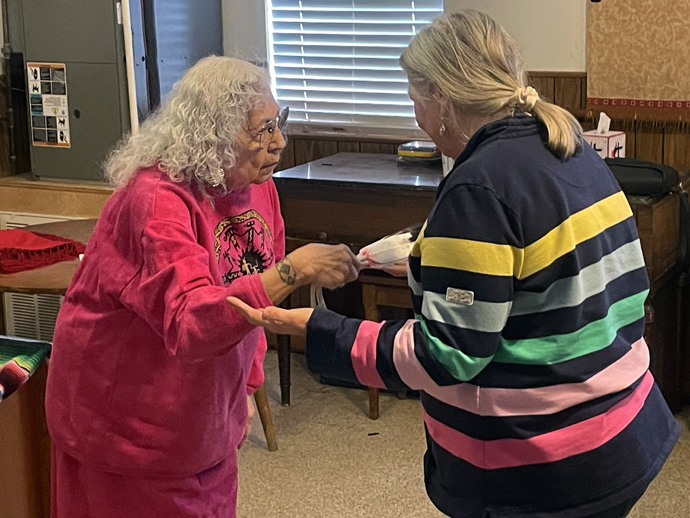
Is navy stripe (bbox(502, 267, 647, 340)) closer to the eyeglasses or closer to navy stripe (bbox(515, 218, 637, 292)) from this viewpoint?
navy stripe (bbox(515, 218, 637, 292))

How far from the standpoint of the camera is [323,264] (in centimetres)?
165

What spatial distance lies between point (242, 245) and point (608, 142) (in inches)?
68.0

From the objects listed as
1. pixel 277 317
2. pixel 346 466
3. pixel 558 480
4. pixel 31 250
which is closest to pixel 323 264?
pixel 277 317

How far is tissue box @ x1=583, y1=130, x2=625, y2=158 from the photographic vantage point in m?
3.15

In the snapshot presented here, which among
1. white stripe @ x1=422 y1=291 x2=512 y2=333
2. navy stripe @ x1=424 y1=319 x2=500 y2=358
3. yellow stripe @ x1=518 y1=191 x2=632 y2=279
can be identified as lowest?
navy stripe @ x1=424 y1=319 x2=500 y2=358

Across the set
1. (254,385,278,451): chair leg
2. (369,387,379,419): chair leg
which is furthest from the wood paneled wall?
(254,385,278,451): chair leg

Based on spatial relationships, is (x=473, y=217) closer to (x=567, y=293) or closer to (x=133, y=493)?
(x=567, y=293)

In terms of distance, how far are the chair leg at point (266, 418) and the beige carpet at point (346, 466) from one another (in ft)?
0.11

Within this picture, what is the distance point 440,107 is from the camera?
151 centimetres

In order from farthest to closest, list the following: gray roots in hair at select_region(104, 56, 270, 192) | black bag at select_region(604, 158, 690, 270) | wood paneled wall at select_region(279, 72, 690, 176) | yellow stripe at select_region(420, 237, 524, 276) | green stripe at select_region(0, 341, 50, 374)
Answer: wood paneled wall at select_region(279, 72, 690, 176), black bag at select_region(604, 158, 690, 270), green stripe at select_region(0, 341, 50, 374), gray roots in hair at select_region(104, 56, 270, 192), yellow stripe at select_region(420, 237, 524, 276)

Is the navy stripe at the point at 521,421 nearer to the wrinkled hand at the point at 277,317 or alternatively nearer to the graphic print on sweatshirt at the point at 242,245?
the wrinkled hand at the point at 277,317

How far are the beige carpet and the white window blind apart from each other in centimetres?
120

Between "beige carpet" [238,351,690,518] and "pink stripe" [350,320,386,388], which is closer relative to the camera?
"pink stripe" [350,320,386,388]

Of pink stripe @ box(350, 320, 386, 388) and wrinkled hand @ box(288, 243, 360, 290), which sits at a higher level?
wrinkled hand @ box(288, 243, 360, 290)
